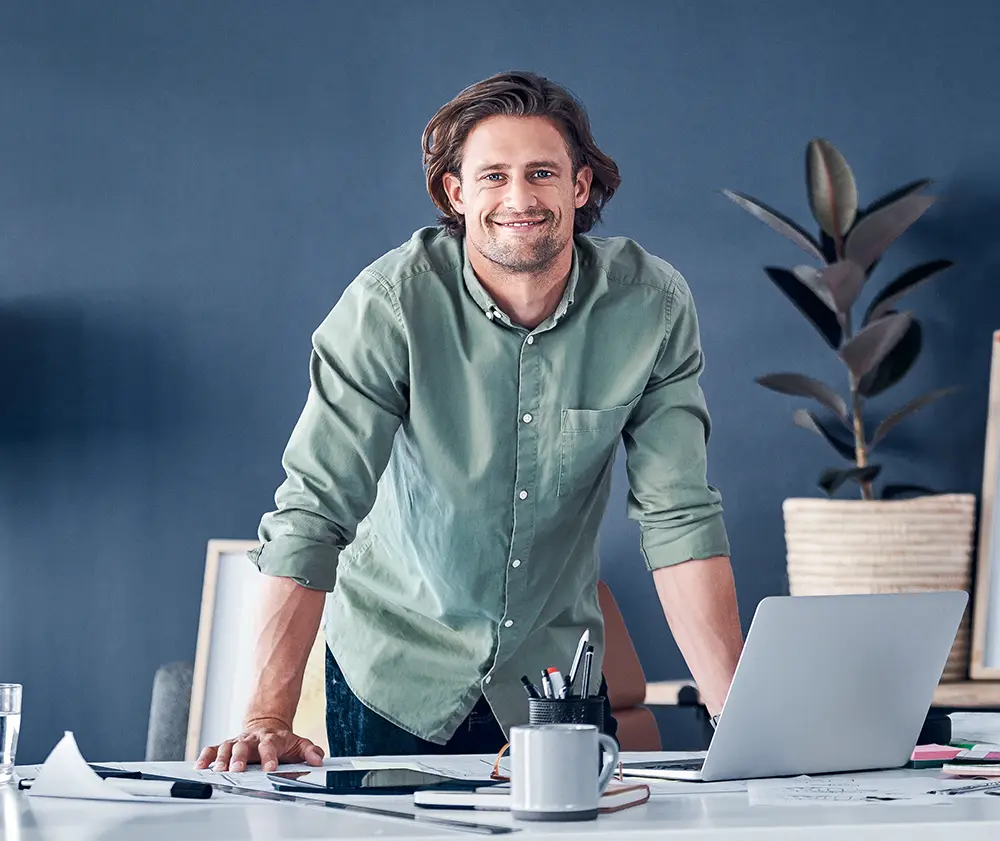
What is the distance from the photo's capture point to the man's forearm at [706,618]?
172 cm

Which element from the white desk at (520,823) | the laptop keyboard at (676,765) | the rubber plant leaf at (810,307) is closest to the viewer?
the white desk at (520,823)

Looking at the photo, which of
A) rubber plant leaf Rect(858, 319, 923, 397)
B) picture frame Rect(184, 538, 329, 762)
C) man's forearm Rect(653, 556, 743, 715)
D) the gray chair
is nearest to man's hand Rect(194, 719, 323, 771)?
man's forearm Rect(653, 556, 743, 715)

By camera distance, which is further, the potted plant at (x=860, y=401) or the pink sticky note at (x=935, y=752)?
the potted plant at (x=860, y=401)

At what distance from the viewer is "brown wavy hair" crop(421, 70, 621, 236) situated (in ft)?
6.05

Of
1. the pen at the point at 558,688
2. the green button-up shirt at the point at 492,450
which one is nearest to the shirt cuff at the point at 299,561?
the green button-up shirt at the point at 492,450

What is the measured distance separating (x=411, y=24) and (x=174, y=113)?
0.65 meters

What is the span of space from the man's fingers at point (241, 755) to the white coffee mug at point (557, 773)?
44 cm

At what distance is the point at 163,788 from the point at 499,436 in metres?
0.73

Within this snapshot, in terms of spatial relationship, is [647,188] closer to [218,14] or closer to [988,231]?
[988,231]

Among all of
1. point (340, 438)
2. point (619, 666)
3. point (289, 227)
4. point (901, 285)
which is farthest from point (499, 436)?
point (289, 227)

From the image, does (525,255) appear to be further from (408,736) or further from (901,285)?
(901,285)

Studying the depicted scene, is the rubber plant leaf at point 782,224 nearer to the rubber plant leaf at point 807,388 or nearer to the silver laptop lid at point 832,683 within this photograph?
the rubber plant leaf at point 807,388

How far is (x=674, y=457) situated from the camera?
183 cm

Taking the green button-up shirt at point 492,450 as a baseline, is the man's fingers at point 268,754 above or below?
below
